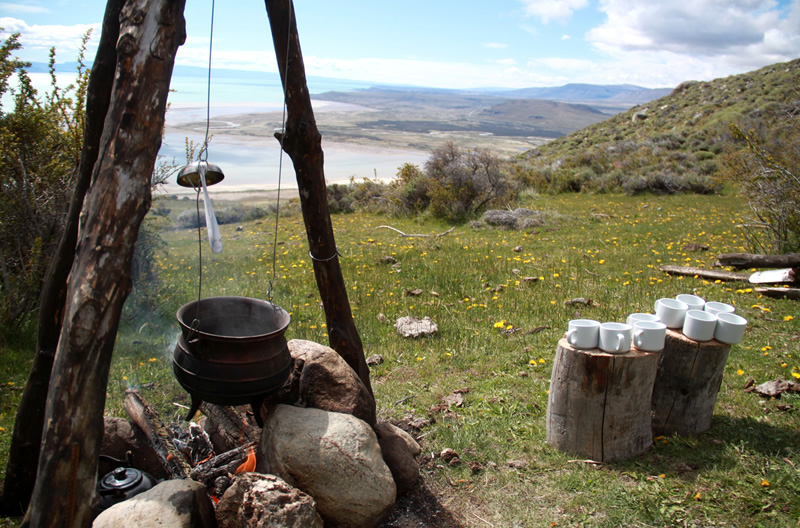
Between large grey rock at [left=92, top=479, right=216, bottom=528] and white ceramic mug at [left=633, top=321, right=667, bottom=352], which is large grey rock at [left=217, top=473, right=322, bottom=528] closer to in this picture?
large grey rock at [left=92, top=479, right=216, bottom=528]

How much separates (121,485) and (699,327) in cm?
378

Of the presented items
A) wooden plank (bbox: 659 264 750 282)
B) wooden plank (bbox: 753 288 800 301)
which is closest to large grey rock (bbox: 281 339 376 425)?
wooden plank (bbox: 753 288 800 301)

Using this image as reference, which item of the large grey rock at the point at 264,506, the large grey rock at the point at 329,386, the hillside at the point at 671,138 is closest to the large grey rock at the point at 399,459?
the large grey rock at the point at 329,386

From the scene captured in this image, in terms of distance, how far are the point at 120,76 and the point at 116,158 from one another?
1.23ft

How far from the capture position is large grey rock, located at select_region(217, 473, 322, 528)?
8.80 feet

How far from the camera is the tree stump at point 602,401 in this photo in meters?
3.60

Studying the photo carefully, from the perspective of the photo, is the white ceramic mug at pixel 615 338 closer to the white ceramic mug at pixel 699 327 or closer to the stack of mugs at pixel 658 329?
the stack of mugs at pixel 658 329

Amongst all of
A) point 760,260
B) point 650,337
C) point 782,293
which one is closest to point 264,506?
point 650,337

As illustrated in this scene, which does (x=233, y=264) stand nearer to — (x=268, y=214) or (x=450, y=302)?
(x=450, y=302)

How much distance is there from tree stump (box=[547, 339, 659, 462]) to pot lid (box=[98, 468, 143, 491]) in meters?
2.70

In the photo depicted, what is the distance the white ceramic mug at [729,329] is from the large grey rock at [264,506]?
2.92 meters

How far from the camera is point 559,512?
3318mm

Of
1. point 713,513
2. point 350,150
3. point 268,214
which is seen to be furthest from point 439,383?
point 350,150

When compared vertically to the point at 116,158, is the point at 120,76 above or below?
above
